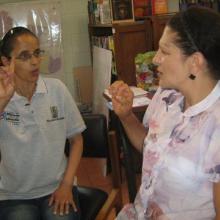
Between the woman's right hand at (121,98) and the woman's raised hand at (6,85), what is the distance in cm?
38

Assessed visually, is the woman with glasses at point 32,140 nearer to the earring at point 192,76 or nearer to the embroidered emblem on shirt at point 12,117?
the embroidered emblem on shirt at point 12,117

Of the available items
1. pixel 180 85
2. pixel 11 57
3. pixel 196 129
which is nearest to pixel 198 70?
pixel 180 85

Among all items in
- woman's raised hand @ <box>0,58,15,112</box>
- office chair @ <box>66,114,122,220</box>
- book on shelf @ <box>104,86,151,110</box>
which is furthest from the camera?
book on shelf @ <box>104,86,151,110</box>

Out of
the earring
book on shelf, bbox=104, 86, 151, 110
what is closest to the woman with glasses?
the earring

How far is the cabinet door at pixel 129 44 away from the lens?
290 centimetres

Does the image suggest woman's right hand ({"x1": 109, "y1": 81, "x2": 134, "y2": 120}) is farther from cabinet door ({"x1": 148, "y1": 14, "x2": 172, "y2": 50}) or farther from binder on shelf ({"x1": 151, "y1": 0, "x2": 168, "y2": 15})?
binder on shelf ({"x1": 151, "y1": 0, "x2": 168, "y2": 15})

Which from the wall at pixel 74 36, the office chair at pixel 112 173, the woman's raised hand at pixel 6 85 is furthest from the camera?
the wall at pixel 74 36

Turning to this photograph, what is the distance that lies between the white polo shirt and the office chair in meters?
0.18

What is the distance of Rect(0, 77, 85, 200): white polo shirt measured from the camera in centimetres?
161

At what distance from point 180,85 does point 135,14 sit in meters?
1.91

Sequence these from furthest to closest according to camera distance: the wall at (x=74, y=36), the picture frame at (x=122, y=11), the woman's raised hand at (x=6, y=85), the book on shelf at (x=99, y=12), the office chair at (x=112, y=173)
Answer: the wall at (x=74, y=36) → the book on shelf at (x=99, y=12) → the picture frame at (x=122, y=11) → the office chair at (x=112, y=173) → the woman's raised hand at (x=6, y=85)

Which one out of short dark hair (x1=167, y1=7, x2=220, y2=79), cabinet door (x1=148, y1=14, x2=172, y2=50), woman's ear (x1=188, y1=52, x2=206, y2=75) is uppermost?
cabinet door (x1=148, y1=14, x2=172, y2=50)

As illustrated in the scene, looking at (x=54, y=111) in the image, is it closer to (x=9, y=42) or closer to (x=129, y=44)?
(x=9, y=42)

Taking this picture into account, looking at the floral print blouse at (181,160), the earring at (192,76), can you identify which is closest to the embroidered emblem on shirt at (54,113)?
the floral print blouse at (181,160)
